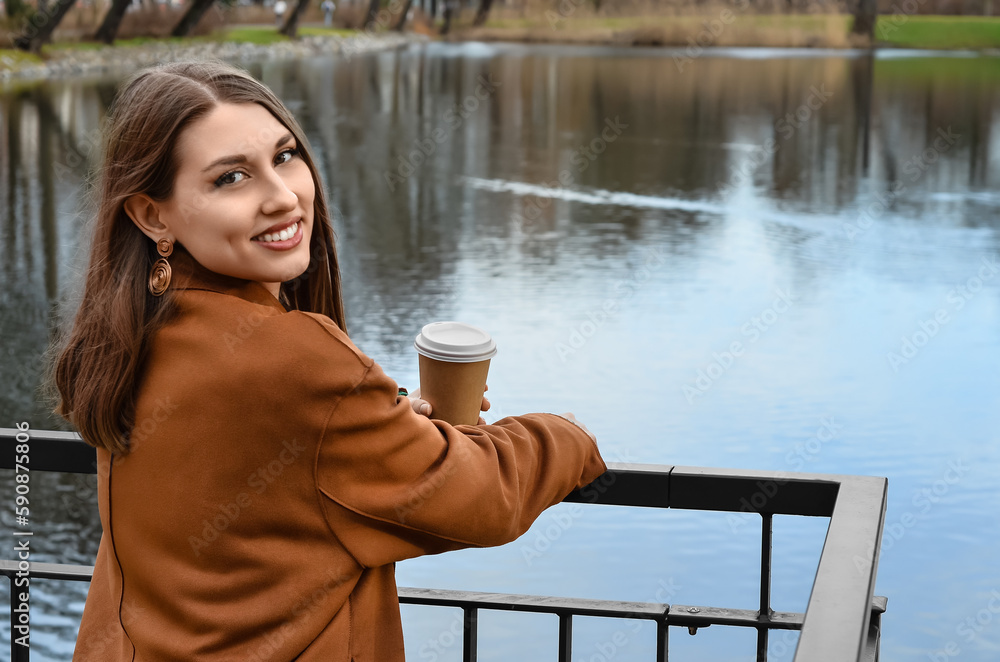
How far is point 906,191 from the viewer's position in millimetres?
12914

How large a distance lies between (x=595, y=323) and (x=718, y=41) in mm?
37855

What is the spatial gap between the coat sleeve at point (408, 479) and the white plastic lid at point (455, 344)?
138 millimetres

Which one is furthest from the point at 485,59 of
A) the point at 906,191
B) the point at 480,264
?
the point at 480,264

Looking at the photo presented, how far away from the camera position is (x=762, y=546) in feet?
5.64

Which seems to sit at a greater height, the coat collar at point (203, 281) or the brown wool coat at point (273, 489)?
the coat collar at point (203, 281)

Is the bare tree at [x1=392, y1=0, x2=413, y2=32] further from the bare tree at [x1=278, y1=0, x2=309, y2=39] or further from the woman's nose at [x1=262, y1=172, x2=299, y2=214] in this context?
the woman's nose at [x1=262, y1=172, x2=299, y2=214]
